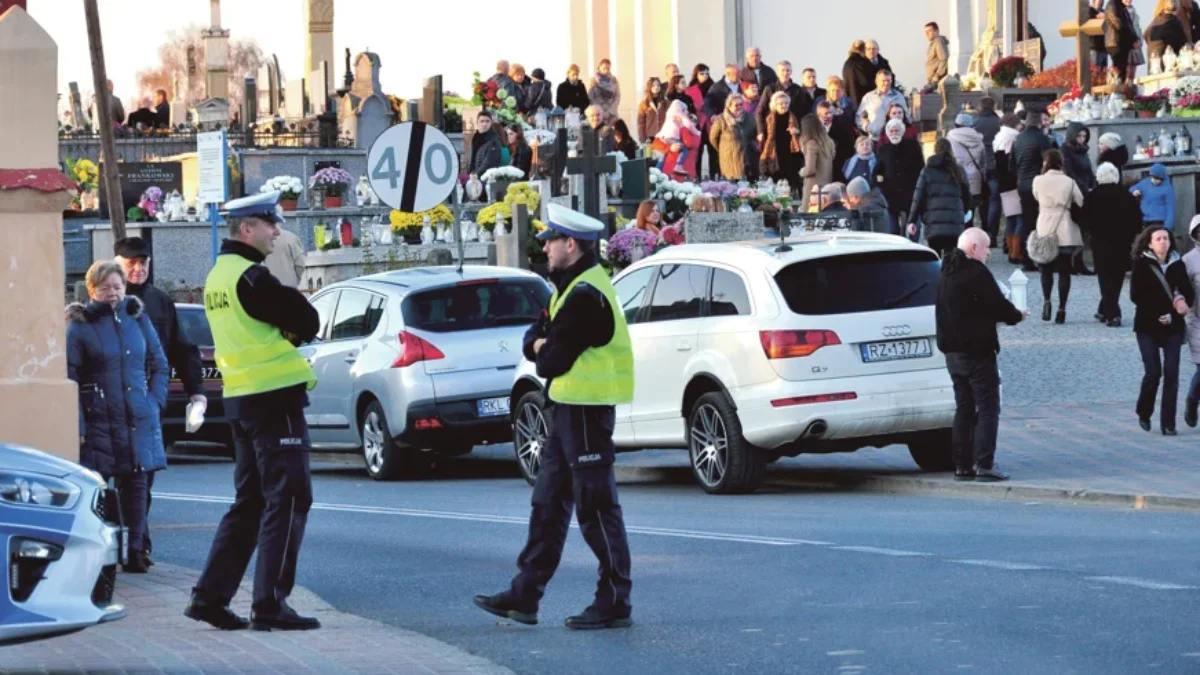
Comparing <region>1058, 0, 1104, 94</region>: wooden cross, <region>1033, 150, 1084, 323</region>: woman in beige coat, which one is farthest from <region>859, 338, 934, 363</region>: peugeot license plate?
<region>1058, 0, 1104, 94</region>: wooden cross

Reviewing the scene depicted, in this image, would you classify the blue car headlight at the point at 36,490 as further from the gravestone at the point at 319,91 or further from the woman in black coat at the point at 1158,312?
the gravestone at the point at 319,91

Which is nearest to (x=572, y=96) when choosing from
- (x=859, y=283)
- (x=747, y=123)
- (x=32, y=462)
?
(x=747, y=123)

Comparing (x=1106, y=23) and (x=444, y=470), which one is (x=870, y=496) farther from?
(x=1106, y=23)

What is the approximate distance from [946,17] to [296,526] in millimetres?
52080

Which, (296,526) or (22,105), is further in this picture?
(22,105)

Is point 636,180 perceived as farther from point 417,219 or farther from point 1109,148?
point 1109,148

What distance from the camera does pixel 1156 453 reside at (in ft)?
59.3

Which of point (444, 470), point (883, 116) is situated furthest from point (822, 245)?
point (883, 116)

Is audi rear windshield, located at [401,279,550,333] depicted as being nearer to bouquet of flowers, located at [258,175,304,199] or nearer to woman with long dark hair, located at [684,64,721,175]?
bouquet of flowers, located at [258,175,304,199]

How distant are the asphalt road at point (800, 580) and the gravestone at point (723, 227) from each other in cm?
1234

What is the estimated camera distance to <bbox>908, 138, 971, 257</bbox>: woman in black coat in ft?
92.2

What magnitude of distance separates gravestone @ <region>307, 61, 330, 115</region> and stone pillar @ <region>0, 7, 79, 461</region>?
1494 inches

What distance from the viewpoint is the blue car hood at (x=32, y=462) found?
362 inches

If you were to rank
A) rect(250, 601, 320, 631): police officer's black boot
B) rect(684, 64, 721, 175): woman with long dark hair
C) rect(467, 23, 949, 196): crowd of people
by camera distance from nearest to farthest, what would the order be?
rect(250, 601, 320, 631): police officer's black boot
rect(467, 23, 949, 196): crowd of people
rect(684, 64, 721, 175): woman with long dark hair
